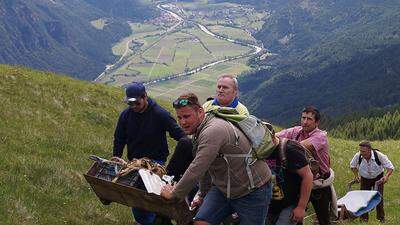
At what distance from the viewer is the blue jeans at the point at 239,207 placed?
26.0 ft

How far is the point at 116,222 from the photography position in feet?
39.1

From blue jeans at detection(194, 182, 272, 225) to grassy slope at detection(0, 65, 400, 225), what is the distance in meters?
3.76

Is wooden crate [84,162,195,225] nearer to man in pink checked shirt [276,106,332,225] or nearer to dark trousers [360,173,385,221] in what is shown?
man in pink checked shirt [276,106,332,225]

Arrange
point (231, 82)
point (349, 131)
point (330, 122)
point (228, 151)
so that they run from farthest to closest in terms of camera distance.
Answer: point (330, 122), point (349, 131), point (231, 82), point (228, 151)

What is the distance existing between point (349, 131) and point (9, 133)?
373 ft

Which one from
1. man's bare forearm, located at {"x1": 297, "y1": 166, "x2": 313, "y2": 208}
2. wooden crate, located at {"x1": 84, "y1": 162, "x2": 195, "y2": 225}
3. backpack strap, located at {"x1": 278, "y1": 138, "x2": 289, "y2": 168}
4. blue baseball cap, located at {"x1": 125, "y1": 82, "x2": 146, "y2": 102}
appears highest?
blue baseball cap, located at {"x1": 125, "y1": 82, "x2": 146, "y2": 102}

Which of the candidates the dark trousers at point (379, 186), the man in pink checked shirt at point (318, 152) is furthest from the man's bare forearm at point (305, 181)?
the dark trousers at point (379, 186)

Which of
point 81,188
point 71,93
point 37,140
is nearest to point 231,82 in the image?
point 81,188

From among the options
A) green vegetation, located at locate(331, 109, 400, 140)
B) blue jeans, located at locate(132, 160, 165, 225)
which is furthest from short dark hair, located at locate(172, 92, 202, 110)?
green vegetation, located at locate(331, 109, 400, 140)

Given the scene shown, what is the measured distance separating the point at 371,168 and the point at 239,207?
10537mm

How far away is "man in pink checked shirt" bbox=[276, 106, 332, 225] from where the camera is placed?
10828 mm

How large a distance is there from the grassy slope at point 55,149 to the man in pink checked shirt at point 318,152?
14.6 feet

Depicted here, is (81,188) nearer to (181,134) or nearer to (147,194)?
(181,134)

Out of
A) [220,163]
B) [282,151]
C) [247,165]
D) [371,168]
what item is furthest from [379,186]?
[220,163]
